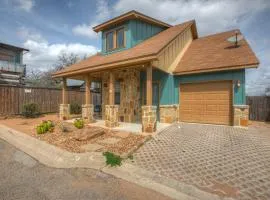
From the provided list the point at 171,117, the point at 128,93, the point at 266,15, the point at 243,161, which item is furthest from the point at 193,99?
the point at 266,15

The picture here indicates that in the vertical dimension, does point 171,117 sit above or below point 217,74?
below

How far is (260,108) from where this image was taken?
428 inches

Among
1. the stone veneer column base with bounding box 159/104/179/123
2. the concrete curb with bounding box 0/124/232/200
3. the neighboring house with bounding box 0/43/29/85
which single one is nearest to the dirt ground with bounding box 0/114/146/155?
the concrete curb with bounding box 0/124/232/200

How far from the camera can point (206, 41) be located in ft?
39.2

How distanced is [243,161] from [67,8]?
40.0 ft

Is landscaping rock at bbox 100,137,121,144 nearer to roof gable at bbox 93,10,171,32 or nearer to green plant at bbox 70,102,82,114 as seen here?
roof gable at bbox 93,10,171,32

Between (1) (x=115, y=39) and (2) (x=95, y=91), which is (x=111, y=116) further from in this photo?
(2) (x=95, y=91)

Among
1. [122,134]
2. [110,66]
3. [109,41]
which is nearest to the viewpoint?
[122,134]

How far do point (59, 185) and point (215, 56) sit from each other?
9.38m

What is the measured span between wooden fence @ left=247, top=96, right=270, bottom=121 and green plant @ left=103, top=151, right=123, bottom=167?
33.9ft

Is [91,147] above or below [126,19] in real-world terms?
below

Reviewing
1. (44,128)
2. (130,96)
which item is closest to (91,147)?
(44,128)

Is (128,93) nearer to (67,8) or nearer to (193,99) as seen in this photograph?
(193,99)

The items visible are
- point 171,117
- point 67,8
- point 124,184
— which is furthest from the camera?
point 67,8
